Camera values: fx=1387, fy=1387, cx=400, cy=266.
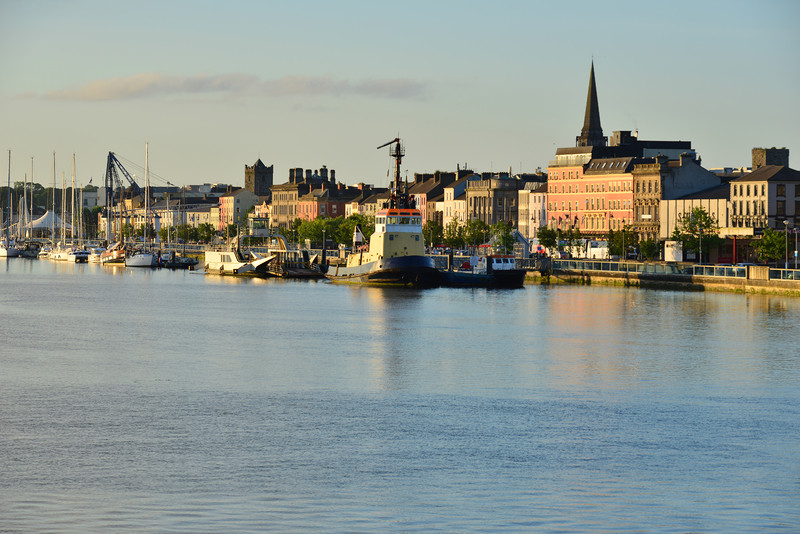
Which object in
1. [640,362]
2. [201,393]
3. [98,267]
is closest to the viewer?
[201,393]

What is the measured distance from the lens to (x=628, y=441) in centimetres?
3145

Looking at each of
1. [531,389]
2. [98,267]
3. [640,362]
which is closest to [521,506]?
[531,389]

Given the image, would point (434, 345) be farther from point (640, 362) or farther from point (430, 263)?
point (430, 263)

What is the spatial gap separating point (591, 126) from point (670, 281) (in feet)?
253

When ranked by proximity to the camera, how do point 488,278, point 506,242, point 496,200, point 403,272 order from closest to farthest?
point 403,272
point 488,278
point 506,242
point 496,200

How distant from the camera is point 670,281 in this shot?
10019cm

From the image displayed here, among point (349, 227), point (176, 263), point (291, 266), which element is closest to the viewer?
point (291, 266)

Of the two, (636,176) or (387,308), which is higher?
(636,176)

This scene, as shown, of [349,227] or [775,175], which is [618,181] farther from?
[349,227]

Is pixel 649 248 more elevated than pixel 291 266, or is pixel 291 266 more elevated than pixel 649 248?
pixel 649 248

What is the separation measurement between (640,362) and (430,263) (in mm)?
54713

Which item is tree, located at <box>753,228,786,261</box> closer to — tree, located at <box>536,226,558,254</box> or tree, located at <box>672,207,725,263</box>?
tree, located at <box>672,207,725,263</box>

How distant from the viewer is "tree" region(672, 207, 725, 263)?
11694 centimetres

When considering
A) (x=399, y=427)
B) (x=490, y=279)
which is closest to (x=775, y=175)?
→ (x=490, y=279)
